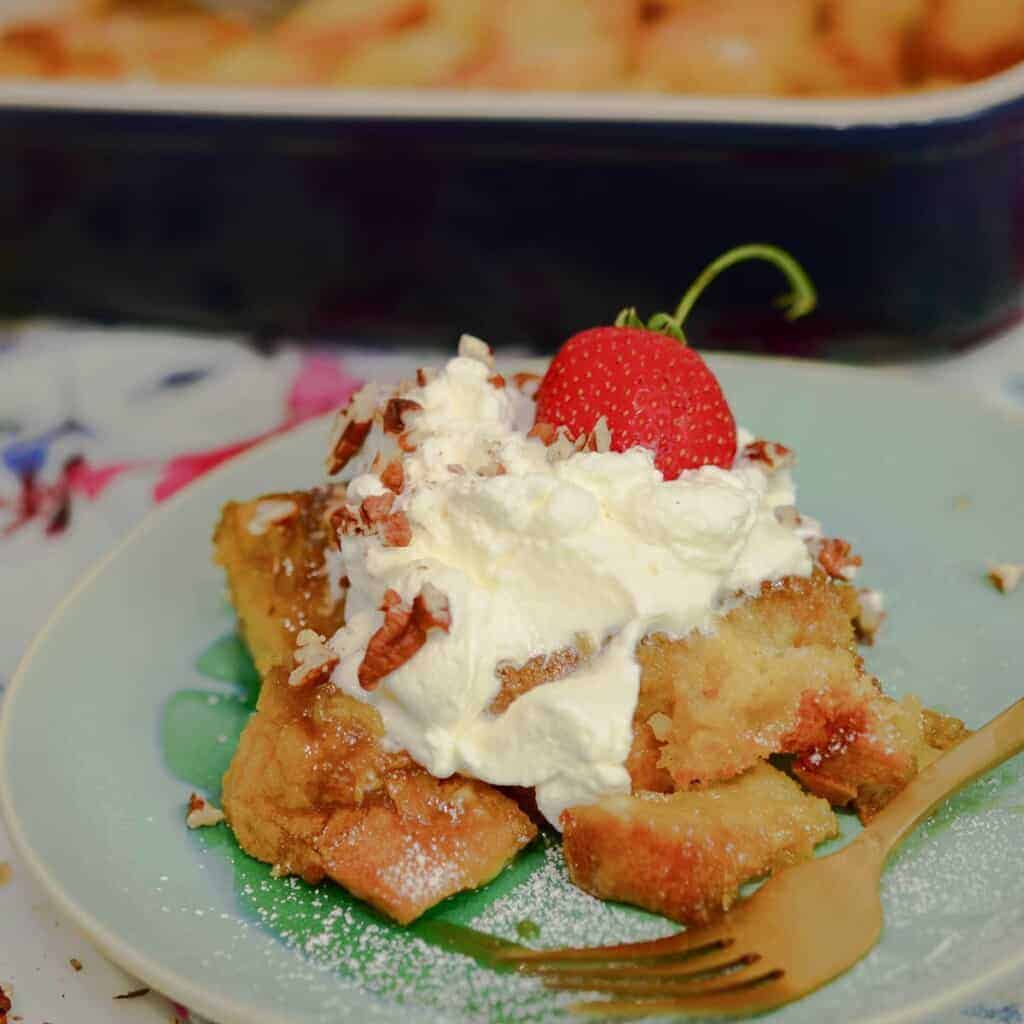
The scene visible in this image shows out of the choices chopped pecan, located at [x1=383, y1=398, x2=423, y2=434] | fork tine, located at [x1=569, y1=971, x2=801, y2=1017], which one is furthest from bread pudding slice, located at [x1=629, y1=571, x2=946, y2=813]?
chopped pecan, located at [x1=383, y1=398, x2=423, y2=434]

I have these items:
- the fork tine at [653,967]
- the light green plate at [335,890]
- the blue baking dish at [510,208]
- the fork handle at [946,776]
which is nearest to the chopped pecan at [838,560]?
the light green plate at [335,890]

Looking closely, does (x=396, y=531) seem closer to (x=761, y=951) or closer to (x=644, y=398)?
(x=644, y=398)

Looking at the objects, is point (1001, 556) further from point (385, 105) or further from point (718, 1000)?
point (385, 105)

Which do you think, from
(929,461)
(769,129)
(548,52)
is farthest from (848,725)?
(548,52)

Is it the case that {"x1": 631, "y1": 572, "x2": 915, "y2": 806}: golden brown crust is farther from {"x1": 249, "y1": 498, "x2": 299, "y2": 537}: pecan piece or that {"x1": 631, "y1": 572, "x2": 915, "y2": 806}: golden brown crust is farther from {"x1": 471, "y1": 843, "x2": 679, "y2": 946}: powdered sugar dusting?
{"x1": 249, "y1": 498, "x2": 299, "y2": 537}: pecan piece

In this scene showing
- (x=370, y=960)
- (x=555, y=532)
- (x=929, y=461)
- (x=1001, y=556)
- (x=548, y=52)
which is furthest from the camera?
(x=548, y=52)

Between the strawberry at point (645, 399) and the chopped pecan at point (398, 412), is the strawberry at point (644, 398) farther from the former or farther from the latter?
the chopped pecan at point (398, 412)
